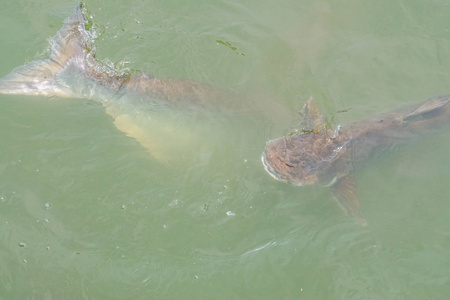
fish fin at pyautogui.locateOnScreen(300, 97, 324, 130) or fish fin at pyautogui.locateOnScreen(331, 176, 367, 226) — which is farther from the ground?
fish fin at pyautogui.locateOnScreen(300, 97, 324, 130)

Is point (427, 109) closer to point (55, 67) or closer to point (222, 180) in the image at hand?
point (222, 180)

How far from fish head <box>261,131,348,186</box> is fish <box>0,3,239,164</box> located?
0.83 meters

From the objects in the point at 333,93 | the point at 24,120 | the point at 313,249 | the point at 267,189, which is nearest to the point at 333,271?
the point at 313,249

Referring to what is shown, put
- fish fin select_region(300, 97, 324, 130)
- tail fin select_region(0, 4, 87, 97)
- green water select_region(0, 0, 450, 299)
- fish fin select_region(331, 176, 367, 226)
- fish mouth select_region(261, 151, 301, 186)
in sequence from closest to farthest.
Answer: green water select_region(0, 0, 450, 299) < fish fin select_region(331, 176, 367, 226) < fish mouth select_region(261, 151, 301, 186) < tail fin select_region(0, 4, 87, 97) < fish fin select_region(300, 97, 324, 130)

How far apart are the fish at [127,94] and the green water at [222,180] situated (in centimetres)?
13

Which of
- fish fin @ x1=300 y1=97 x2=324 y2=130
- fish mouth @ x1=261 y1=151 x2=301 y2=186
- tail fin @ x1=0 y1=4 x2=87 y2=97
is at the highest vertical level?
tail fin @ x1=0 y1=4 x2=87 y2=97

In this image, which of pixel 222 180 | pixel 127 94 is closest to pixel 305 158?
pixel 222 180

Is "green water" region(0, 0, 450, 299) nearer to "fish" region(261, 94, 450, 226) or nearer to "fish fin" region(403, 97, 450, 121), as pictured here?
"fish" region(261, 94, 450, 226)

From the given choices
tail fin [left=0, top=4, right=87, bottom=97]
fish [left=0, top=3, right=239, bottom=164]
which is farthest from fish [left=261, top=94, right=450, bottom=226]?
tail fin [left=0, top=4, right=87, bottom=97]

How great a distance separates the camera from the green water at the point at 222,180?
4.32 metres

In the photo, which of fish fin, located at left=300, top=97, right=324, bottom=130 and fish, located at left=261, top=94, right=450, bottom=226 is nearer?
fish, located at left=261, top=94, right=450, bottom=226

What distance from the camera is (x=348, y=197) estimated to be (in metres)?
4.66

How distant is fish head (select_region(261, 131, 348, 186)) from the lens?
466 cm

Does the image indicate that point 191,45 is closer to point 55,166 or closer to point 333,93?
point 333,93
